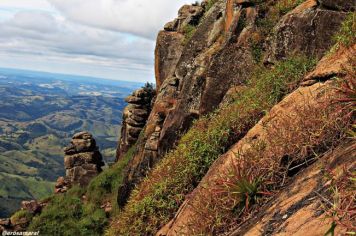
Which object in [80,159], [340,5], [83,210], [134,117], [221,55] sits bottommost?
[83,210]

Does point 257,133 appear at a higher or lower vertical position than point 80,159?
higher

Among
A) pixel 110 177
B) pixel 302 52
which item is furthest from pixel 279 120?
pixel 110 177

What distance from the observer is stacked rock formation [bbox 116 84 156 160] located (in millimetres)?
42125

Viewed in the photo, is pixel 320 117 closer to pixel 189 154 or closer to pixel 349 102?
pixel 349 102

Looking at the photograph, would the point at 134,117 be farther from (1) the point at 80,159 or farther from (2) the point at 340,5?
(2) the point at 340,5

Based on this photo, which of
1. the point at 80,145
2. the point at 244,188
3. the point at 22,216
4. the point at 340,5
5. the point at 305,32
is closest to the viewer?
the point at 244,188

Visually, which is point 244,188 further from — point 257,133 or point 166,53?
point 166,53

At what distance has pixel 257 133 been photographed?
10.3 m

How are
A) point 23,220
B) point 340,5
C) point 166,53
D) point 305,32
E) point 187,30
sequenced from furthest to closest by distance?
1. point 23,220
2. point 166,53
3. point 187,30
4. point 305,32
5. point 340,5

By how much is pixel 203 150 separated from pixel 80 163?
36.6 metres

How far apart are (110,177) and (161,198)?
Answer: 26322 millimetres

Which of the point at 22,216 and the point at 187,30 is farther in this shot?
the point at 22,216

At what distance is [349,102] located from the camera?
23.3 feet

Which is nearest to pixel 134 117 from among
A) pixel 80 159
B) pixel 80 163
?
pixel 80 163
